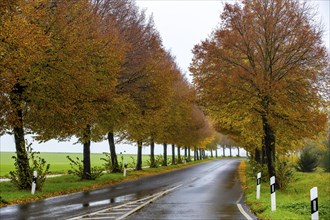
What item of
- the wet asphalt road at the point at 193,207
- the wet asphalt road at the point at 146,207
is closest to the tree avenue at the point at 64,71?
the wet asphalt road at the point at 146,207

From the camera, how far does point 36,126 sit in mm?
18922

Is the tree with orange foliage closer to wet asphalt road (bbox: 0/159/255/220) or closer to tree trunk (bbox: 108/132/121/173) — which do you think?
wet asphalt road (bbox: 0/159/255/220)

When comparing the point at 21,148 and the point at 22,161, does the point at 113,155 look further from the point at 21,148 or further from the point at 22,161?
the point at 22,161

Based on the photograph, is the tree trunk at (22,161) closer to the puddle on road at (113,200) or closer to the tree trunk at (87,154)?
the puddle on road at (113,200)

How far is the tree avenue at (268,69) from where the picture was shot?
17.9 m

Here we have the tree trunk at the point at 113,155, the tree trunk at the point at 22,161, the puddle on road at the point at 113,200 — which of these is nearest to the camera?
the puddle on road at the point at 113,200

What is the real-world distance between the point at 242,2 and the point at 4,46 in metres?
11.6

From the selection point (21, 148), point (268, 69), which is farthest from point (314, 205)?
point (21, 148)

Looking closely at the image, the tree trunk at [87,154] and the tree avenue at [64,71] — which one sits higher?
the tree avenue at [64,71]

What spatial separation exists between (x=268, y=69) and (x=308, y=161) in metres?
30.3

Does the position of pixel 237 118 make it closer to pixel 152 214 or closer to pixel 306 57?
pixel 306 57

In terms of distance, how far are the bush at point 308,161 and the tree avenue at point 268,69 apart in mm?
28279

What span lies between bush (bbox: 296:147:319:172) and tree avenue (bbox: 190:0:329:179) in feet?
92.8

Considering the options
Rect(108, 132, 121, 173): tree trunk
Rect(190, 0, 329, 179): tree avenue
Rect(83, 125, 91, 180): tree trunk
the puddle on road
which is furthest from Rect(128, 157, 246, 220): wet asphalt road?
Rect(108, 132, 121, 173): tree trunk
